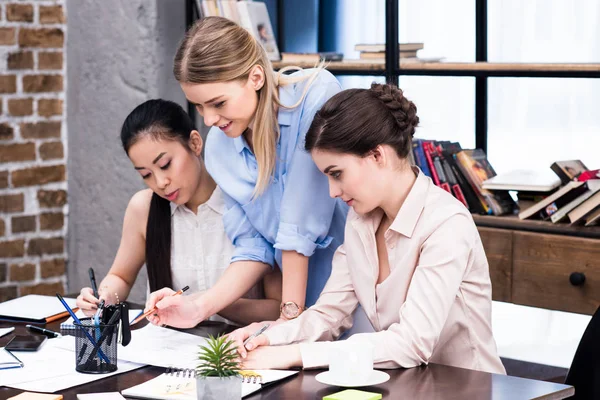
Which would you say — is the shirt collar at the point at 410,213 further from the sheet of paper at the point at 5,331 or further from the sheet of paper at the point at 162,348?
the sheet of paper at the point at 5,331

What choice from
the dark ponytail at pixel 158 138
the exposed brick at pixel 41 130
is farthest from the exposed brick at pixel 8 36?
the dark ponytail at pixel 158 138

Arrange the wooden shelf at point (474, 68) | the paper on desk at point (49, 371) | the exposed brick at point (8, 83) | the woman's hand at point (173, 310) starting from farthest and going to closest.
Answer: the exposed brick at point (8, 83) < the wooden shelf at point (474, 68) < the woman's hand at point (173, 310) < the paper on desk at point (49, 371)

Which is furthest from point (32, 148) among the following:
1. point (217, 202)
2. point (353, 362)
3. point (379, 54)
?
point (353, 362)

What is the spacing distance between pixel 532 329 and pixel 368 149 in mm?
1678

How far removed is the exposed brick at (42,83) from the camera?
383cm

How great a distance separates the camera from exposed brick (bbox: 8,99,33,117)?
3787mm

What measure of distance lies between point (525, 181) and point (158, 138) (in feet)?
4.16

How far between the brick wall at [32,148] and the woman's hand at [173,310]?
1894mm

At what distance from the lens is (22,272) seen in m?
3.90

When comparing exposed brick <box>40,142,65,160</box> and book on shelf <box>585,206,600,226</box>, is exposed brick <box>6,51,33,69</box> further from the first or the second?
book on shelf <box>585,206,600,226</box>

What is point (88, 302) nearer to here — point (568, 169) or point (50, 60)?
point (568, 169)

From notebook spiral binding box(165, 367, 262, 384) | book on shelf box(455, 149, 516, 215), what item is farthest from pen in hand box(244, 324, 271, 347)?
book on shelf box(455, 149, 516, 215)

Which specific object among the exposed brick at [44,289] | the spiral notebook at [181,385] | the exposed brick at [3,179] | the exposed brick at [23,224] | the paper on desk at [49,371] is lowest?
the exposed brick at [44,289]

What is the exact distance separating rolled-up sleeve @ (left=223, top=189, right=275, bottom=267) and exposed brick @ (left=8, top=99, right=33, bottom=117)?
1774mm
